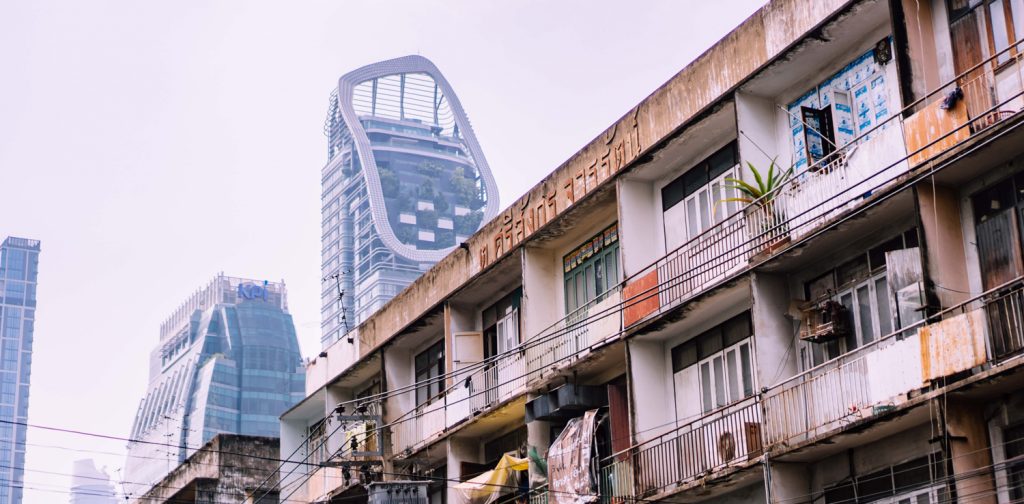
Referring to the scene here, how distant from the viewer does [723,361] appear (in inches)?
1013

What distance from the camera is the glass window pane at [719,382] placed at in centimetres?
2555

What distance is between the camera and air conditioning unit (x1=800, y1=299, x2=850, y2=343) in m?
22.4

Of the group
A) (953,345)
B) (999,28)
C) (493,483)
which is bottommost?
(953,345)

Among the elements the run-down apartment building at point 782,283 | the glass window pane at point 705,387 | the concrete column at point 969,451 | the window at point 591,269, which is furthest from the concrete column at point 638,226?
the concrete column at point 969,451

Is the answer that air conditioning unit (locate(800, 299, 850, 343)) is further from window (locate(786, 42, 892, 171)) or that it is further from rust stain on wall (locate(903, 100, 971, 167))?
rust stain on wall (locate(903, 100, 971, 167))

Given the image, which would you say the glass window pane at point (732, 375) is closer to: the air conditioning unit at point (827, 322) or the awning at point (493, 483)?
the air conditioning unit at point (827, 322)

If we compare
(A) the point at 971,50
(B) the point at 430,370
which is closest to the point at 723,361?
(A) the point at 971,50

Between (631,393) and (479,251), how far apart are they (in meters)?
7.78

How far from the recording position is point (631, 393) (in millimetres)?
26719

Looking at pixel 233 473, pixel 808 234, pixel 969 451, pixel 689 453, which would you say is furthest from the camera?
pixel 233 473

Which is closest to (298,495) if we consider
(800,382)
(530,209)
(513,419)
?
(513,419)

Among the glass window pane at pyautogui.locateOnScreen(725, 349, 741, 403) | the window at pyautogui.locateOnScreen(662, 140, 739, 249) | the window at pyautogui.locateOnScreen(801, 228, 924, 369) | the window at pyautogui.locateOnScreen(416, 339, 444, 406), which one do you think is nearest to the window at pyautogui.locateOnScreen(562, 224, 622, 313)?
the window at pyautogui.locateOnScreen(662, 140, 739, 249)

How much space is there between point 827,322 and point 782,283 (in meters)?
1.64

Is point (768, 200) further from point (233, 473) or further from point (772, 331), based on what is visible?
point (233, 473)
